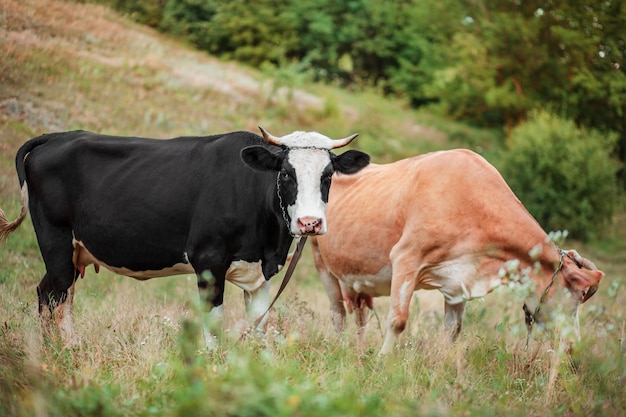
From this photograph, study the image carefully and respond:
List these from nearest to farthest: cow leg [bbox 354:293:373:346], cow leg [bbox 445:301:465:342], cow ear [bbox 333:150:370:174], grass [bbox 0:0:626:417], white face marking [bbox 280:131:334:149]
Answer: grass [bbox 0:0:626:417], white face marking [bbox 280:131:334:149], cow ear [bbox 333:150:370:174], cow leg [bbox 445:301:465:342], cow leg [bbox 354:293:373:346]

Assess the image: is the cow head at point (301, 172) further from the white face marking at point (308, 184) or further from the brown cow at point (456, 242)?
the brown cow at point (456, 242)

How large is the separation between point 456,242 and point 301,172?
1773 millimetres

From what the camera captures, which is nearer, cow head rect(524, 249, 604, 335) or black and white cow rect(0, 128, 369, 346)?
black and white cow rect(0, 128, 369, 346)

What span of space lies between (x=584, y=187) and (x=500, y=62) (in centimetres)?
608

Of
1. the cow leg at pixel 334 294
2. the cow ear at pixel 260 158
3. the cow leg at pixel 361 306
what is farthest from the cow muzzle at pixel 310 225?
the cow leg at pixel 334 294

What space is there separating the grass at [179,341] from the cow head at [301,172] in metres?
0.96

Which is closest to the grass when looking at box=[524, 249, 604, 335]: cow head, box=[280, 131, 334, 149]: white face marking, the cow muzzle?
box=[524, 249, 604, 335]: cow head

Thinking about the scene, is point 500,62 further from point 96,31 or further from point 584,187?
point 96,31

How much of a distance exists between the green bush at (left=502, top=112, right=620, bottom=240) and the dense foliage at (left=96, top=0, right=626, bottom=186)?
1.59m

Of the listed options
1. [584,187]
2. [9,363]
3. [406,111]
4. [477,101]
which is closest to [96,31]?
[9,363]

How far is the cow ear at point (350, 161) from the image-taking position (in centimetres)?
576

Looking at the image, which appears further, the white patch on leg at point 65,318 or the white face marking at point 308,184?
the white patch on leg at point 65,318

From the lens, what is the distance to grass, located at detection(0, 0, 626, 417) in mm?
3570

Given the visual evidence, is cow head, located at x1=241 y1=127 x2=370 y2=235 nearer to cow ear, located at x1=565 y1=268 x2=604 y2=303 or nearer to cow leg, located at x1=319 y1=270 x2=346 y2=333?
cow ear, located at x1=565 y1=268 x2=604 y2=303
